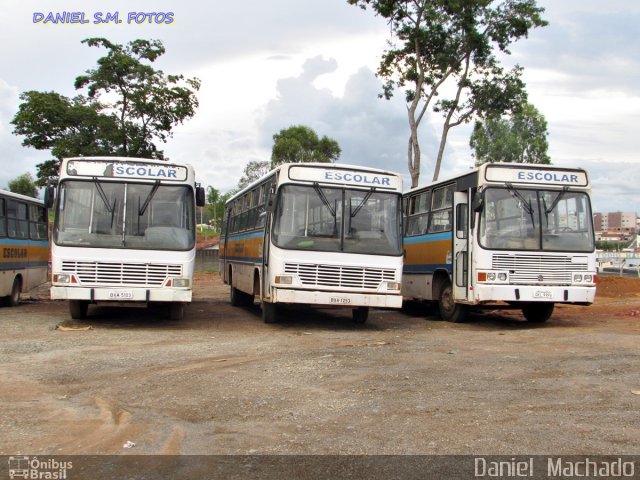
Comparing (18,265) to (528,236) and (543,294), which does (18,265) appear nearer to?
(528,236)

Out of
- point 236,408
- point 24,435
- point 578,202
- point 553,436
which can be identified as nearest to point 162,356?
point 236,408

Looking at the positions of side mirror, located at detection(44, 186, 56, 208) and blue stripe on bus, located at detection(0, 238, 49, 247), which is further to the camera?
blue stripe on bus, located at detection(0, 238, 49, 247)

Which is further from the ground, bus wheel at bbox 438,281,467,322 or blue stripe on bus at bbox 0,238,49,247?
blue stripe on bus at bbox 0,238,49,247

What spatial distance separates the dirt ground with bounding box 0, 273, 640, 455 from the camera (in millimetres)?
5805

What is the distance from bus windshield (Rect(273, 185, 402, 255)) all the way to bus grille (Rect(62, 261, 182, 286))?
224 centimetres

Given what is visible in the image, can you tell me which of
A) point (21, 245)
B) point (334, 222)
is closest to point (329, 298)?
point (334, 222)

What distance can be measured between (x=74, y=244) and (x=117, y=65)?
16.2 meters

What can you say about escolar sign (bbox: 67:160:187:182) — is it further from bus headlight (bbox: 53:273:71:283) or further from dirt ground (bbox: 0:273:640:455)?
dirt ground (bbox: 0:273:640:455)

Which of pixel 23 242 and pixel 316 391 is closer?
pixel 316 391

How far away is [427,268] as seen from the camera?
55.8 feet

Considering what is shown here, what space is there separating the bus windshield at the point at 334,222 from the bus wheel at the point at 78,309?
433 cm

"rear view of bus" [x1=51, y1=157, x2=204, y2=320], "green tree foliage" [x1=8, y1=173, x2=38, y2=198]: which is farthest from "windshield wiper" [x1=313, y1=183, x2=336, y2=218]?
"green tree foliage" [x1=8, y1=173, x2=38, y2=198]

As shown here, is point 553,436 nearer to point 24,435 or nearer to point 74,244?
point 24,435

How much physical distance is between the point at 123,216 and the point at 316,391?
7301 mm
